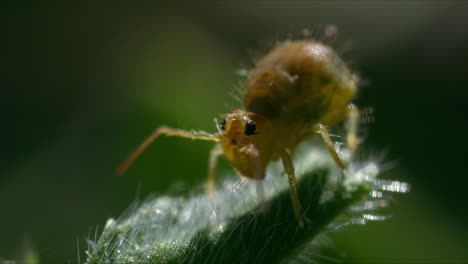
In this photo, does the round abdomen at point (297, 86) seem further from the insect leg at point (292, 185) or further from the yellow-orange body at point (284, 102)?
the insect leg at point (292, 185)

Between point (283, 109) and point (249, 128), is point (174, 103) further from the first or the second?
point (249, 128)

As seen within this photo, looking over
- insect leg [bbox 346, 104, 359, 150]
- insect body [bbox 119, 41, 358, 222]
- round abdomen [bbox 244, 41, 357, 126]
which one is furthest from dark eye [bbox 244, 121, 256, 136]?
insect leg [bbox 346, 104, 359, 150]

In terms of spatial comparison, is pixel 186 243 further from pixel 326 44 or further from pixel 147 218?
pixel 326 44

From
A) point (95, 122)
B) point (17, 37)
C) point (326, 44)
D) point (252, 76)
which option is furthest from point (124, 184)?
point (17, 37)

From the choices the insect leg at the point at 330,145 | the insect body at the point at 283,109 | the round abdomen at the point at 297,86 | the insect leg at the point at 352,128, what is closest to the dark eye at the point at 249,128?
the insect body at the point at 283,109

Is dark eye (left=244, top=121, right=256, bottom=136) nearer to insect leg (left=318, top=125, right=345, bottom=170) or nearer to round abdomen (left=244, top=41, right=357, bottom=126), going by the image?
round abdomen (left=244, top=41, right=357, bottom=126)
